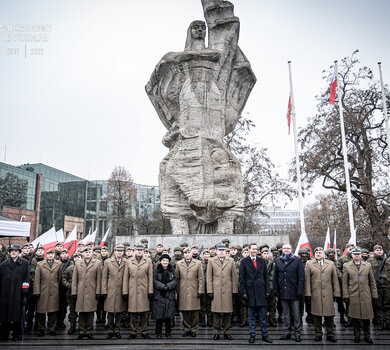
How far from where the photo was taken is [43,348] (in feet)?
18.5

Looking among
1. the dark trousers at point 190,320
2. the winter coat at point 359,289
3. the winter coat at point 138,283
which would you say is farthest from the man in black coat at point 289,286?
the winter coat at point 138,283

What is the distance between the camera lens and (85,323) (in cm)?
636

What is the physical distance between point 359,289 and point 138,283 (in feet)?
12.9

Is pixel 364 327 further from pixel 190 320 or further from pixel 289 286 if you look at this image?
pixel 190 320

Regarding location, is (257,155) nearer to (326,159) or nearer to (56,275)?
(326,159)

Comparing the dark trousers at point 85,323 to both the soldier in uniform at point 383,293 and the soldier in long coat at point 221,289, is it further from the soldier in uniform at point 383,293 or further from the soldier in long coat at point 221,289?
the soldier in uniform at point 383,293

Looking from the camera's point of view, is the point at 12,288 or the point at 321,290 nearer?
the point at 321,290

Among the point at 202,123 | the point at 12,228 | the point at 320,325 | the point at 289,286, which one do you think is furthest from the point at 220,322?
the point at 12,228

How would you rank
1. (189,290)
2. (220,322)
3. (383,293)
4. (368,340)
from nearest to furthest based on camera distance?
(368,340), (220,322), (189,290), (383,293)

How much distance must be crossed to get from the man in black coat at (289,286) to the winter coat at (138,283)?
Result: 230 centimetres

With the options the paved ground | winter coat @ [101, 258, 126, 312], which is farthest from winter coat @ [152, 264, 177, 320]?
winter coat @ [101, 258, 126, 312]

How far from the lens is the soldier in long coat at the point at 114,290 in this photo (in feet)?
20.6

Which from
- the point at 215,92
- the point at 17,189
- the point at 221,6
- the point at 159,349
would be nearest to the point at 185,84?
the point at 215,92

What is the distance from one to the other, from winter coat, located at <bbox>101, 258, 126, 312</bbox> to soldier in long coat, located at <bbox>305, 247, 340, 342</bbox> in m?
3.37
